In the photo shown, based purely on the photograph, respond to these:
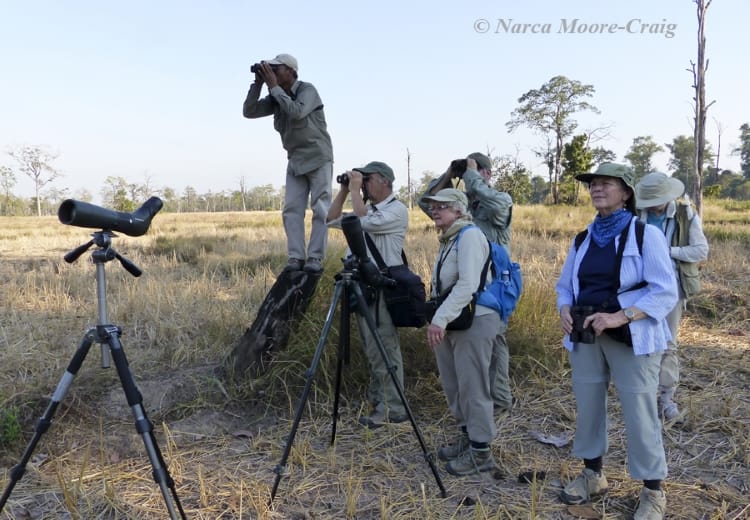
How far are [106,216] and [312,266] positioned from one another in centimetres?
223

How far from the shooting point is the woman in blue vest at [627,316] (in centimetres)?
256

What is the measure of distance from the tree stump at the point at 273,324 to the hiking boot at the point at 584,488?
2402mm

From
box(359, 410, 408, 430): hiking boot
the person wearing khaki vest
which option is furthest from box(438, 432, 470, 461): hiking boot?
the person wearing khaki vest

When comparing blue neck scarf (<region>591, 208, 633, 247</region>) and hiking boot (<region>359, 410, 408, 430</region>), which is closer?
blue neck scarf (<region>591, 208, 633, 247</region>)

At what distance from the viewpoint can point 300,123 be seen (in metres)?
4.20

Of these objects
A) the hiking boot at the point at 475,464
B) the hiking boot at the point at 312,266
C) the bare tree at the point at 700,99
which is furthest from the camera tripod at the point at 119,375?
the bare tree at the point at 700,99

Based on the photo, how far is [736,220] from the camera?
62.8 feet

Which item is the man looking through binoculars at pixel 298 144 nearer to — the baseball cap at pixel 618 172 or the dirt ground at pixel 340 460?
the dirt ground at pixel 340 460

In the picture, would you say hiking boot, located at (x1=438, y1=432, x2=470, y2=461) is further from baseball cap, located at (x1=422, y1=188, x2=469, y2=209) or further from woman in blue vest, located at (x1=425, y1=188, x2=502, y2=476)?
baseball cap, located at (x1=422, y1=188, x2=469, y2=209)

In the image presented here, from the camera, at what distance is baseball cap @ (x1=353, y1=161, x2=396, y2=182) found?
3.86m

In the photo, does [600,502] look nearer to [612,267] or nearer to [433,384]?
[612,267]

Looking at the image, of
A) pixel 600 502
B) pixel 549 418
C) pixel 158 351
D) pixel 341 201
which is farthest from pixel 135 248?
pixel 600 502

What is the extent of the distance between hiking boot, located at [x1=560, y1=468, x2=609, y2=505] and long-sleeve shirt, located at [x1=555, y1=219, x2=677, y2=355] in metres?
0.85

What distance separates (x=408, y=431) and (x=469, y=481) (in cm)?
72
